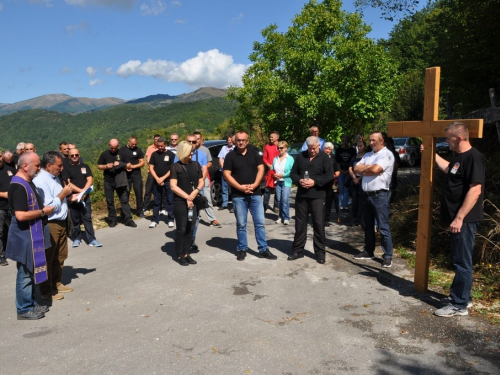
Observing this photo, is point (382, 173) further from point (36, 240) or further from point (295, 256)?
point (36, 240)

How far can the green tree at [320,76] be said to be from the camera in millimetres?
16141

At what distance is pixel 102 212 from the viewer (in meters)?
11.6

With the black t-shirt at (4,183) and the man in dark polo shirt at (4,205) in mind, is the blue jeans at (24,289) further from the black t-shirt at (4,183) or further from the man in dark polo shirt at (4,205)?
the black t-shirt at (4,183)

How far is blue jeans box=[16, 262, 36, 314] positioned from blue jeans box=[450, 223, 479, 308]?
4777 mm

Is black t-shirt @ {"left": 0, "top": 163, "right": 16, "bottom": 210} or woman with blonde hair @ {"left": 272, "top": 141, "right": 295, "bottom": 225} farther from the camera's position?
woman with blonde hair @ {"left": 272, "top": 141, "right": 295, "bottom": 225}

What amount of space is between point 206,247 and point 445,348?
184 inches

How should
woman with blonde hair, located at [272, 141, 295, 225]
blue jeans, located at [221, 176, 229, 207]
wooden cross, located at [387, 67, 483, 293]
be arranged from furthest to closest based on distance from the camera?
blue jeans, located at [221, 176, 229, 207]
woman with blonde hair, located at [272, 141, 295, 225]
wooden cross, located at [387, 67, 483, 293]

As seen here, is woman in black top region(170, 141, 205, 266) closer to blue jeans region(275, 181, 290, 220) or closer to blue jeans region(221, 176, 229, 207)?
blue jeans region(275, 181, 290, 220)

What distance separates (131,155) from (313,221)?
4949mm

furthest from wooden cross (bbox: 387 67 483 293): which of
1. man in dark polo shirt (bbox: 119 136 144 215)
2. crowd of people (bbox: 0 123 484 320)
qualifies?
man in dark polo shirt (bbox: 119 136 144 215)

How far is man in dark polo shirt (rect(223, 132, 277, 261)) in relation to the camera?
6.93m

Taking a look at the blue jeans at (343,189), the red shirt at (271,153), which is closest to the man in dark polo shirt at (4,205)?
the red shirt at (271,153)

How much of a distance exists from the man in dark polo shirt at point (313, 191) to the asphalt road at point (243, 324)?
0.35 meters

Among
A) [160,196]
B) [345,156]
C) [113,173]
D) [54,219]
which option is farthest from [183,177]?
[345,156]
